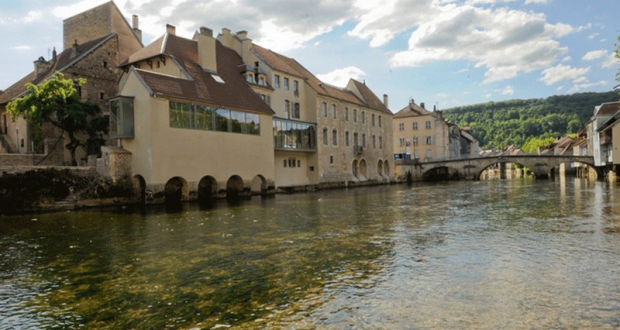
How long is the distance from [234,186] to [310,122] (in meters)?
13.8

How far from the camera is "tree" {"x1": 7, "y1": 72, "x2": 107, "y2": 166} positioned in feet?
99.7

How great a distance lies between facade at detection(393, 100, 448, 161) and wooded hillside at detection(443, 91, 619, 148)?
77.7 m

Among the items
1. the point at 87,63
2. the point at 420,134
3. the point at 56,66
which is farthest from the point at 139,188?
the point at 420,134

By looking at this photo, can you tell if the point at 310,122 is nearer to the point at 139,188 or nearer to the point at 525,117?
the point at 139,188

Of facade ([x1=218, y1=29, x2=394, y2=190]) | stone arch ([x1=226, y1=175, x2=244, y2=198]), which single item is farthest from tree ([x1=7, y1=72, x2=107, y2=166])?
facade ([x1=218, y1=29, x2=394, y2=190])

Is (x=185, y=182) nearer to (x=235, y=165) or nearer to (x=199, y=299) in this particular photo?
(x=235, y=165)

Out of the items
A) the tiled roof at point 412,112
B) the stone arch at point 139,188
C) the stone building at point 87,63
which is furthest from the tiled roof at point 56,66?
the tiled roof at point 412,112

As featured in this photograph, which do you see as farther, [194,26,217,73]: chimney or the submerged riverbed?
[194,26,217,73]: chimney

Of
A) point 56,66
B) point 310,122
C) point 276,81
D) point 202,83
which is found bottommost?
point 310,122

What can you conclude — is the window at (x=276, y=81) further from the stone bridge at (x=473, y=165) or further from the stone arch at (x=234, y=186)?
the stone bridge at (x=473, y=165)

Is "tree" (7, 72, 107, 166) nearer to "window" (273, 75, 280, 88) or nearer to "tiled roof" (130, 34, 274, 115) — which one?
"tiled roof" (130, 34, 274, 115)

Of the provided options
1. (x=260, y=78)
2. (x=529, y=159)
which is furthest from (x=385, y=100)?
(x=260, y=78)

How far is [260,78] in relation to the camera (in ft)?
129

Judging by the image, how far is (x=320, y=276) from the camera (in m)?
8.33
